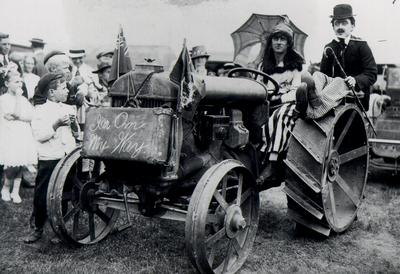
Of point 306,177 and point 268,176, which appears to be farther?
point 268,176

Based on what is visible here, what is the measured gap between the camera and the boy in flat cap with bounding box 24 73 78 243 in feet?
14.4

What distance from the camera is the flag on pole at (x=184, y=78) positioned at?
3.41 m

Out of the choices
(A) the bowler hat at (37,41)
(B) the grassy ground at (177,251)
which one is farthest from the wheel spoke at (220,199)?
(A) the bowler hat at (37,41)

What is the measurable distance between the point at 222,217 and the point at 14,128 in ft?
11.3

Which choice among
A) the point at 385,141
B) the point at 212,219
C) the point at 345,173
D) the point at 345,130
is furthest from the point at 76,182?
the point at 385,141

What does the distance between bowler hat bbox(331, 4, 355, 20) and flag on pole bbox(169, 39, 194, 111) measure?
8.37 ft

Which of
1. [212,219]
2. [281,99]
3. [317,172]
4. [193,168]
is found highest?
[281,99]

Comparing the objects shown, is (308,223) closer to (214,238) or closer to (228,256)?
(228,256)

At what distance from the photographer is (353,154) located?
16.1ft

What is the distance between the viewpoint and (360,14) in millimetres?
5500

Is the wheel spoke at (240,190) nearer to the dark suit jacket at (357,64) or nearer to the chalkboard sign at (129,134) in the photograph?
the chalkboard sign at (129,134)

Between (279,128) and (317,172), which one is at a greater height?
(279,128)

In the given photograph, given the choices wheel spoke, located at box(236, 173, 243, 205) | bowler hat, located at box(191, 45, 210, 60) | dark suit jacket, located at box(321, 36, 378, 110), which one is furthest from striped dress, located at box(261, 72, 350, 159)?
bowler hat, located at box(191, 45, 210, 60)

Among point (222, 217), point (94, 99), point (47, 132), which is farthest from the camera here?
point (94, 99)
